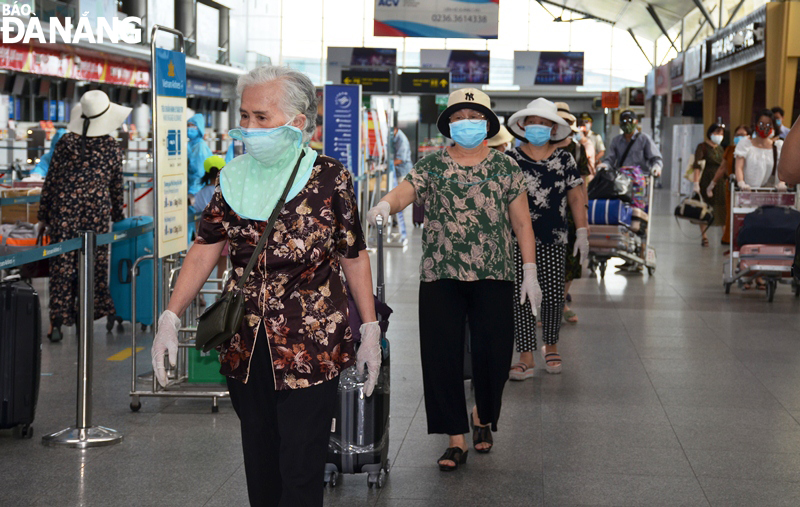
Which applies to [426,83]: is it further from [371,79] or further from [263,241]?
[263,241]

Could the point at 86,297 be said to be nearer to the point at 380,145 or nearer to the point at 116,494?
the point at 116,494

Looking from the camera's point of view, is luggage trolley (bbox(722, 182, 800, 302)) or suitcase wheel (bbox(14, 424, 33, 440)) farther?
luggage trolley (bbox(722, 182, 800, 302))

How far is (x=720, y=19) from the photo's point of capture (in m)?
27.0

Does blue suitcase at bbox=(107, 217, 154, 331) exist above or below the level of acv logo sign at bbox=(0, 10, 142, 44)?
below

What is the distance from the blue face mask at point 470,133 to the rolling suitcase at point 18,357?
6.99ft

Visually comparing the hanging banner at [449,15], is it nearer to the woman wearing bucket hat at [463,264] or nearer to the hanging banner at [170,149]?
the hanging banner at [170,149]

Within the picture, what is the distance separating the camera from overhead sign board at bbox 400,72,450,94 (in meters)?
20.3

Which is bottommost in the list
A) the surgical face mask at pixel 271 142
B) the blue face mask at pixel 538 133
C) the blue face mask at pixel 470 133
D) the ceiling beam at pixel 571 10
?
the surgical face mask at pixel 271 142

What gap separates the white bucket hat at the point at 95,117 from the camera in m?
7.21

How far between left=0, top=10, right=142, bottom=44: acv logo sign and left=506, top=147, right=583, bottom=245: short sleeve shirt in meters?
15.3

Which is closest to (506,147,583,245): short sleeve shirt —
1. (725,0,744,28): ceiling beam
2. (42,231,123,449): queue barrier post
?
(42,231,123,449): queue barrier post

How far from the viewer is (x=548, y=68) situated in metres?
39.0

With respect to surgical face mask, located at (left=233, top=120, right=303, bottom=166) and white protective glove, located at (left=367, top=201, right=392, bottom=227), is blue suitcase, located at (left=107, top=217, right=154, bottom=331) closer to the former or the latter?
white protective glove, located at (left=367, top=201, right=392, bottom=227)

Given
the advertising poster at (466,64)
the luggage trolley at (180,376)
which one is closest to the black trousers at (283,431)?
the luggage trolley at (180,376)
